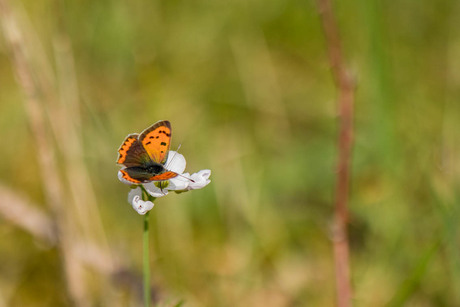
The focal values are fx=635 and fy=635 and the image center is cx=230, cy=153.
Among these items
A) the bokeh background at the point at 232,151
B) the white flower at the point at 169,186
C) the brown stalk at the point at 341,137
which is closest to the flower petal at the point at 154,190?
the white flower at the point at 169,186

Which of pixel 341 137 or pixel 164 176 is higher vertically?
pixel 341 137

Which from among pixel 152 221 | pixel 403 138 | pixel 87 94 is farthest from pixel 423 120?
pixel 87 94

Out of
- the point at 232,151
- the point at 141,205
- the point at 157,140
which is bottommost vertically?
the point at 141,205

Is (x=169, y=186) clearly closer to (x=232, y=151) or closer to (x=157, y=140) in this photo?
(x=157, y=140)

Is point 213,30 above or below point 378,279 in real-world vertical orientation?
above

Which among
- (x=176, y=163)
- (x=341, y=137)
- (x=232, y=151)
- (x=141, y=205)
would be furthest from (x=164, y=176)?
(x=232, y=151)

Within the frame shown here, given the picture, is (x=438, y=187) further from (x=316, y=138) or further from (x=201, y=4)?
(x=201, y=4)

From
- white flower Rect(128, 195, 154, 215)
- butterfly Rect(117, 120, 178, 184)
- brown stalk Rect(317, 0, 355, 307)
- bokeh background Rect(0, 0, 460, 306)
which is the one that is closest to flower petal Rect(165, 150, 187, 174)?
butterfly Rect(117, 120, 178, 184)
